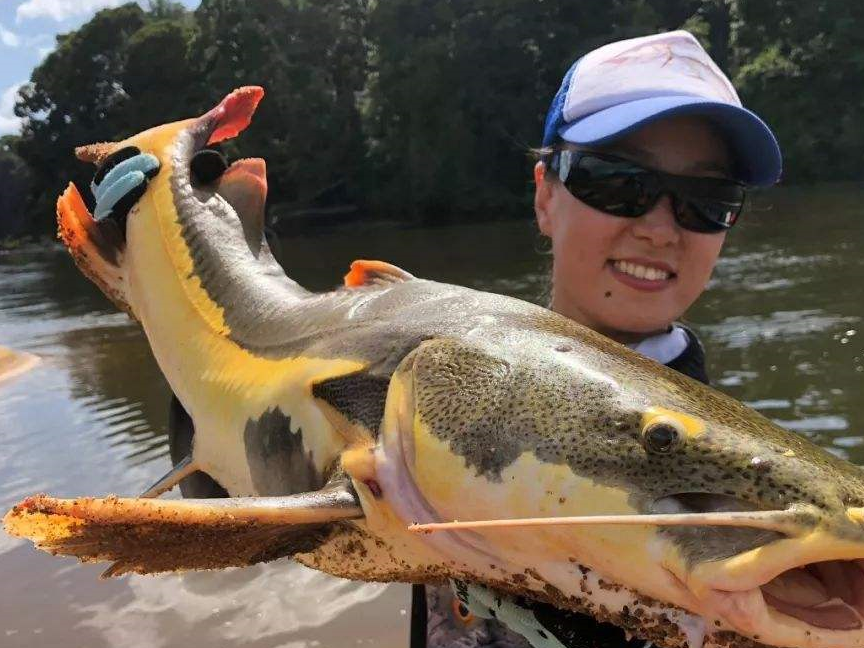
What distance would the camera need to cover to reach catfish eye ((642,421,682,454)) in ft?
5.12

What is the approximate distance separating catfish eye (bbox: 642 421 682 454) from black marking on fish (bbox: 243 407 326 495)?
2.72ft

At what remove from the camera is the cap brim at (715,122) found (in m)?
2.38

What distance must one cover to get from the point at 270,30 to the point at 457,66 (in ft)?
34.0

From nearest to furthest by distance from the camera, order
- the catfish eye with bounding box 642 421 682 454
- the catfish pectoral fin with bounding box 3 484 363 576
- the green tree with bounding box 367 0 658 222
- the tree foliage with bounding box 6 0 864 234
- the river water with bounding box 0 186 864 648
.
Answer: the catfish eye with bounding box 642 421 682 454 < the catfish pectoral fin with bounding box 3 484 363 576 < the river water with bounding box 0 186 864 648 < the tree foliage with bounding box 6 0 864 234 < the green tree with bounding box 367 0 658 222

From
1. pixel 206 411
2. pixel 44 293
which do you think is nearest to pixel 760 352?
pixel 206 411

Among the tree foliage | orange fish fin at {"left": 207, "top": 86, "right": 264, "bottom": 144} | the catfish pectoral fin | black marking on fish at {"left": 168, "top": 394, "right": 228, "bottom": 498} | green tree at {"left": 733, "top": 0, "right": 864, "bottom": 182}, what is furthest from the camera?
the tree foliage

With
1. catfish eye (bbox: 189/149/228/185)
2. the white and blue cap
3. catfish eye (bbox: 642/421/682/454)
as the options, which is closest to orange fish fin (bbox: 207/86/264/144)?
catfish eye (bbox: 189/149/228/185)

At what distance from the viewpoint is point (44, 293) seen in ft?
77.0

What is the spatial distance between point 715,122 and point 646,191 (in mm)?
276

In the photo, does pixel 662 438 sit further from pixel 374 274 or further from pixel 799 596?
pixel 374 274

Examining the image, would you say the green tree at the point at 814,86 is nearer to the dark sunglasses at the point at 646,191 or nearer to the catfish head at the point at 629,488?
the dark sunglasses at the point at 646,191

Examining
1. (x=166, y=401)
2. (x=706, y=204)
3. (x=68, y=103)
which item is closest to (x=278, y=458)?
(x=706, y=204)

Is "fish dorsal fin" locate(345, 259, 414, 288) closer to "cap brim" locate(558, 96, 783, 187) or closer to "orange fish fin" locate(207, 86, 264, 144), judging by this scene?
"cap brim" locate(558, 96, 783, 187)

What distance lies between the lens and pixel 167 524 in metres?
1.78
